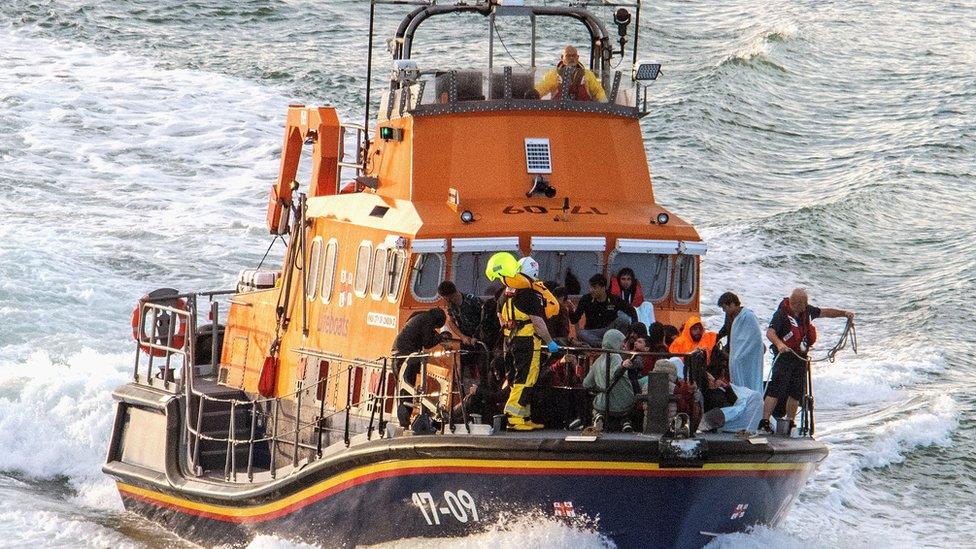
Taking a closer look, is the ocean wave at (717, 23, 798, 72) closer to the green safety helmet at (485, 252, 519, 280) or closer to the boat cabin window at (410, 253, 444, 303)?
the boat cabin window at (410, 253, 444, 303)

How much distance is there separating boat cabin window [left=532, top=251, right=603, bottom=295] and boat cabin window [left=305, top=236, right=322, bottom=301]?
1.90 meters

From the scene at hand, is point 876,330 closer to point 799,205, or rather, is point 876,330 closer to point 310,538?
point 799,205

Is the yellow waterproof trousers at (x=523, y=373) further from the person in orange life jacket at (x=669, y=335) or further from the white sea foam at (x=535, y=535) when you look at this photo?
the person in orange life jacket at (x=669, y=335)

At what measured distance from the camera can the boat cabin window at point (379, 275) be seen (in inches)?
420

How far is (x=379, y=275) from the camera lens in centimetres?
1075

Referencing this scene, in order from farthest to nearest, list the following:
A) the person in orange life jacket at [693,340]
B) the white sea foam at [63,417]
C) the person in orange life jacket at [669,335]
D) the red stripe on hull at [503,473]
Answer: the white sea foam at [63,417], the person in orange life jacket at [669,335], the person in orange life jacket at [693,340], the red stripe on hull at [503,473]

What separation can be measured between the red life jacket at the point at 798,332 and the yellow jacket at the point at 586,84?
7.26ft

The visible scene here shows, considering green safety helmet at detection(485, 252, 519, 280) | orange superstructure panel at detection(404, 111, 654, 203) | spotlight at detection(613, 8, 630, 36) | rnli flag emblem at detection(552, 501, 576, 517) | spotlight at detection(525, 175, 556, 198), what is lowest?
rnli flag emblem at detection(552, 501, 576, 517)

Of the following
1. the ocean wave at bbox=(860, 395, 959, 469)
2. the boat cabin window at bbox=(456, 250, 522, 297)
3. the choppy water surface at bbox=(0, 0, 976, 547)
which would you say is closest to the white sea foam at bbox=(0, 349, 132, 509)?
the choppy water surface at bbox=(0, 0, 976, 547)

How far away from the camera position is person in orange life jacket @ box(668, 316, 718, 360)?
10172mm

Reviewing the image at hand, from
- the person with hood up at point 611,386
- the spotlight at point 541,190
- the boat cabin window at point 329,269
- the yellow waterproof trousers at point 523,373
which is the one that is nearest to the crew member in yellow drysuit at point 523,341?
the yellow waterproof trousers at point 523,373

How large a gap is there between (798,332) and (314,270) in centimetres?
380

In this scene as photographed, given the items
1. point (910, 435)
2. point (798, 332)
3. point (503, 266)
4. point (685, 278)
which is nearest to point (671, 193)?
point (910, 435)

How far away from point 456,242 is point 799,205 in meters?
14.5
